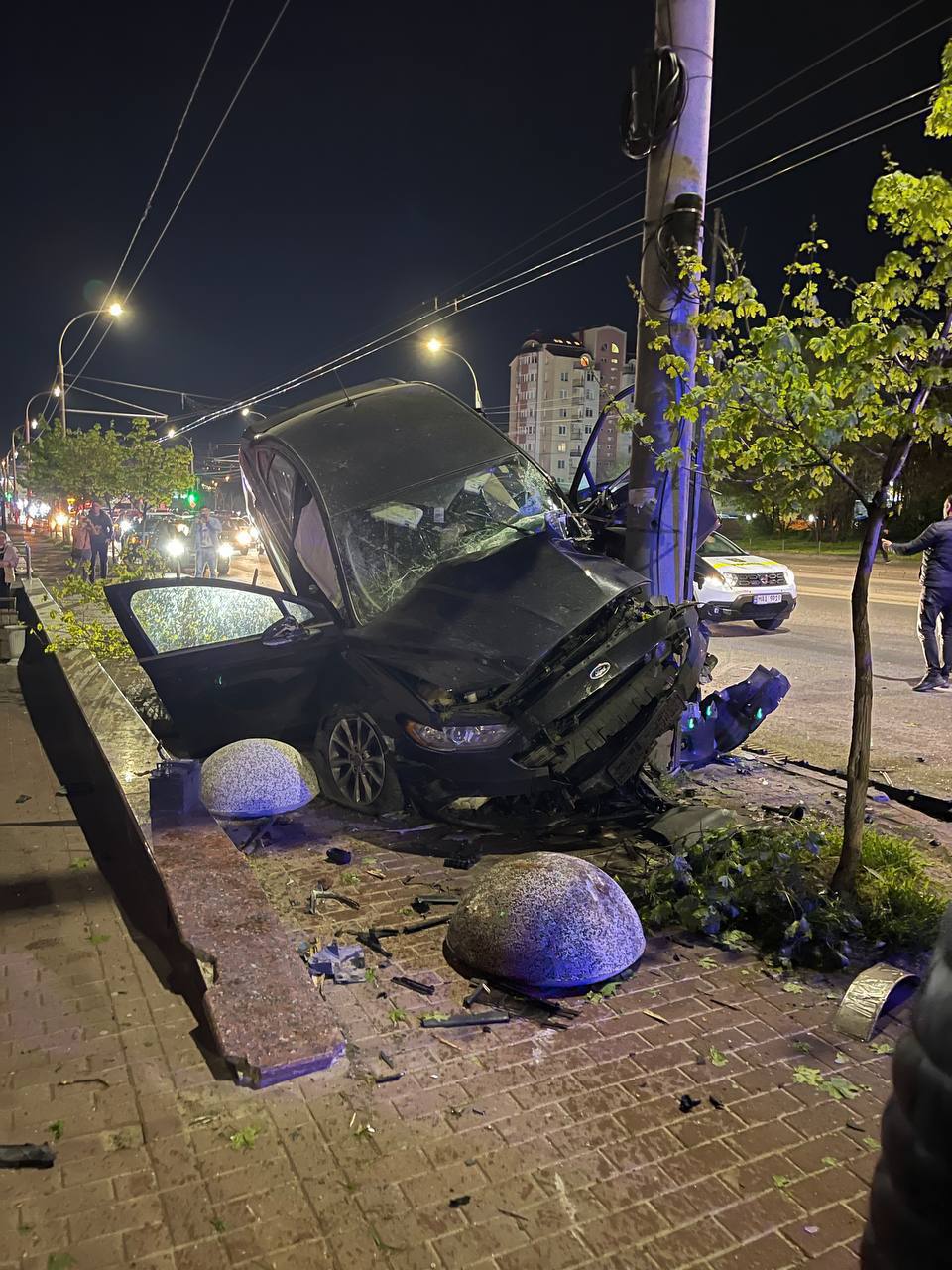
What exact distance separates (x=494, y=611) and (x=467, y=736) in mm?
807

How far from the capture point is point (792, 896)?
4195mm

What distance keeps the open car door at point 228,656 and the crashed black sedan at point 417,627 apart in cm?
2

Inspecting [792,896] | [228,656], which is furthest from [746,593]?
[792,896]

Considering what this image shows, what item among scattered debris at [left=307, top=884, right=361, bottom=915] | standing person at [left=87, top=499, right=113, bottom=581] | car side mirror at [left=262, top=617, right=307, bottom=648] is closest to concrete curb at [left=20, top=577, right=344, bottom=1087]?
scattered debris at [left=307, top=884, right=361, bottom=915]

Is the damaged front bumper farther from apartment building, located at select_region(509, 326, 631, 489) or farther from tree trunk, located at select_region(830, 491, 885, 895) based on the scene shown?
apartment building, located at select_region(509, 326, 631, 489)

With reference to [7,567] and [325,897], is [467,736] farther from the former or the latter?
[7,567]

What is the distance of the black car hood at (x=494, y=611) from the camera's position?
16.7 ft

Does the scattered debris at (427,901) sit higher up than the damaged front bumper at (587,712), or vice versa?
the damaged front bumper at (587,712)

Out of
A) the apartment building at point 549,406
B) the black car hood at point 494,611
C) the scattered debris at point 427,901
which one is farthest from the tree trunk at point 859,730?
the apartment building at point 549,406

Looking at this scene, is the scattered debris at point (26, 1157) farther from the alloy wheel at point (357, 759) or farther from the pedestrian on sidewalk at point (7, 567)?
the pedestrian on sidewalk at point (7, 567)

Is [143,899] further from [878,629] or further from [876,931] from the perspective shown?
[878,629]

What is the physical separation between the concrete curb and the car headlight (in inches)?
46.8

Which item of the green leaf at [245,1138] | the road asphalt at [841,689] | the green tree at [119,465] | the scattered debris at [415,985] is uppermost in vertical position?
the green tree at [119,465]

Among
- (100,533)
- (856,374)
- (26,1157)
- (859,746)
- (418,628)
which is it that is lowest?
(26,1157)
